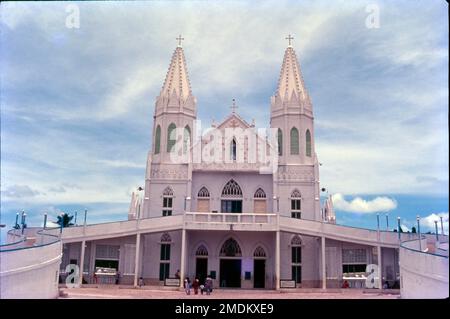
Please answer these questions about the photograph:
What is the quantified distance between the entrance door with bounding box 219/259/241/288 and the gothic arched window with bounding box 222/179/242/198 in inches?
169

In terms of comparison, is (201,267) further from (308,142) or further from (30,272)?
(30,272)

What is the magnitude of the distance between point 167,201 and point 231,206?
4229mm

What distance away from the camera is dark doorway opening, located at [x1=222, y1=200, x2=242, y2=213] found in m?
29.9

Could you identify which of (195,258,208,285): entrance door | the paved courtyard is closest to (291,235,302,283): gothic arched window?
the paved courtyard

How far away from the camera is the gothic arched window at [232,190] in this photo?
30094mm

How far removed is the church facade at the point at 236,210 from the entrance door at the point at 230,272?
2.4 inches

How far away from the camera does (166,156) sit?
102 feet

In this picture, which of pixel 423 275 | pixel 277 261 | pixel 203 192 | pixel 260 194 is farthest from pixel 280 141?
pixel 423 275

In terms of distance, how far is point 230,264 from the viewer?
93.5 ft

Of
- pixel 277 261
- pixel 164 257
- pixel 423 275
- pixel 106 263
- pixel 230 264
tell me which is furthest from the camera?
pixel 164 257

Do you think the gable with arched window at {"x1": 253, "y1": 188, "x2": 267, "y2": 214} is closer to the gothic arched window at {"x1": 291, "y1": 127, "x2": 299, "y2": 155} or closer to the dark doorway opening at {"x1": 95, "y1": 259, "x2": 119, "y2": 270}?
the gothic arched window at {"x1": 291, "y1": 127, "x2": 299, "y2": 155}

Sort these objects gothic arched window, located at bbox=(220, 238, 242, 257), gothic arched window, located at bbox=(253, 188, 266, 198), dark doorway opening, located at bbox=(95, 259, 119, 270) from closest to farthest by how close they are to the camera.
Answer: dark doorway opening, located at bbox=(95, 259, 119, 270), gothic arched window, located at bbox=(220, 238, 242, 257), gothic arched window, located at bbox=(253, 188, 266, 198)
